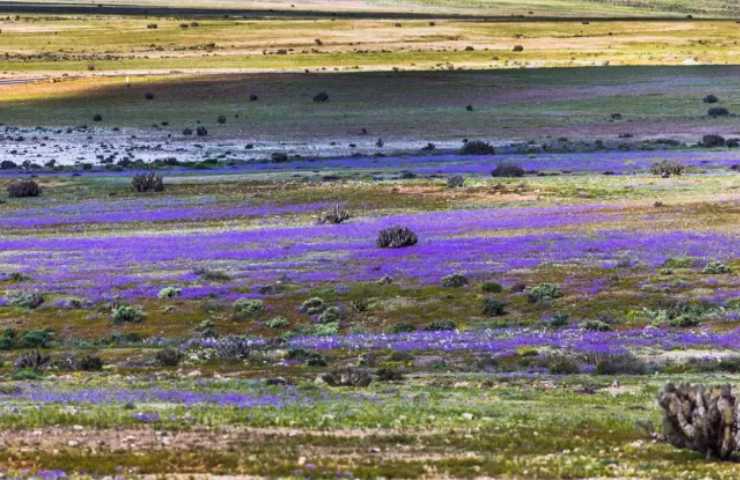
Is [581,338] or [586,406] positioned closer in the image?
[586,406]

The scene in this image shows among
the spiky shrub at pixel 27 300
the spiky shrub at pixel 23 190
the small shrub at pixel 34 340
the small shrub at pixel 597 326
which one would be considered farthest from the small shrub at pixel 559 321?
the spiky shrub at pixel 23 190

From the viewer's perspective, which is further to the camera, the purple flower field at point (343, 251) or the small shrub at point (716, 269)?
the purple flower field at point (343, 251)

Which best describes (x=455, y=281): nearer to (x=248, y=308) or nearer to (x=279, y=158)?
(x=248, y=308)

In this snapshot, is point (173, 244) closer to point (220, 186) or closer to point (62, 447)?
point (220, 186)

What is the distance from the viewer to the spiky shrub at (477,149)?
6981cm

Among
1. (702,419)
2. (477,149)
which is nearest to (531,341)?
(702,419)

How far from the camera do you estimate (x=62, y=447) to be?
1820 centimetres

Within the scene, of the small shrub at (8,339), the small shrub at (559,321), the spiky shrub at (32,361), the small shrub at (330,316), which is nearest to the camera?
the spiky shrub at (32,361)

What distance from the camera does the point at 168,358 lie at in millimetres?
27641

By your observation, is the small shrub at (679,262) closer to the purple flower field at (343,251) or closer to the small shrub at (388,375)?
the purple flower field at (343,251)

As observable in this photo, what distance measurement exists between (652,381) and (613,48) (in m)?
108

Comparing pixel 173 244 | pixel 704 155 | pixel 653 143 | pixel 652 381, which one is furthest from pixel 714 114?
pixel 652 381

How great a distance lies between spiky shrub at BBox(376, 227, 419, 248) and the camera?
4138 centimetres

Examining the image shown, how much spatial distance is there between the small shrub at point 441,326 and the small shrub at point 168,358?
6.07m
